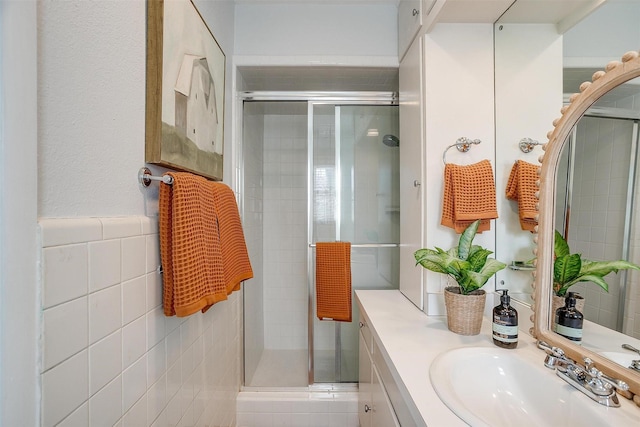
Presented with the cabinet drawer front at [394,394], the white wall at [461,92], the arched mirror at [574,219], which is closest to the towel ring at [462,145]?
the white wall at [461,92]

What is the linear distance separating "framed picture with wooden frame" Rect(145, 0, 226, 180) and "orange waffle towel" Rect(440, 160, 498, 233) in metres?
1.00

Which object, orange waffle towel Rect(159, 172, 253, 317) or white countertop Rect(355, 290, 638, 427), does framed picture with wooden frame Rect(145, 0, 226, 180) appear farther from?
white countertop Rect(355, 290, 638, 427)

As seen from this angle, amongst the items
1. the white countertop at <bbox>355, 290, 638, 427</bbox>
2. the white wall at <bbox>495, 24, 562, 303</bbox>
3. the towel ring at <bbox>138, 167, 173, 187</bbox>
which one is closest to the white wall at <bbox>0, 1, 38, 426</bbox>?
the towel ring at <bbox>138, 167, 173, 187</bbox>

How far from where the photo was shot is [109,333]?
1.99 ft

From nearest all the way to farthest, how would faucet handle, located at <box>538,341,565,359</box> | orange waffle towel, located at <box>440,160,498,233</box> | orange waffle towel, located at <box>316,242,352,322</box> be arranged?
1. faucet handle, located at <box>538,341,565,359</box>
2. orange waffle towel, located at <box>440,160,498,233</box>
3. orange waffle towel, located at <box>316,242,352,322</box>

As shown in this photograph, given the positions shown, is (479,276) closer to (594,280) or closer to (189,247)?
(594,280)

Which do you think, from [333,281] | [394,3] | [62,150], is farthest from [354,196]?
[62,150]

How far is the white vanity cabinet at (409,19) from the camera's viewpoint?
116cm

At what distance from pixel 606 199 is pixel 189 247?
110 cm

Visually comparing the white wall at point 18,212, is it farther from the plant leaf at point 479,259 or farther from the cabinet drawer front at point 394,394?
the plant leaf at point 479,259

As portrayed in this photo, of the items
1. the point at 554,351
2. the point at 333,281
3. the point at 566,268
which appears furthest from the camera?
the point at 333,281

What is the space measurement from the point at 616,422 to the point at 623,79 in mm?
737

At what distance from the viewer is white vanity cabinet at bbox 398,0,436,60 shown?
1.16 metres

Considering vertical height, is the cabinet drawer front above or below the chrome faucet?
below
